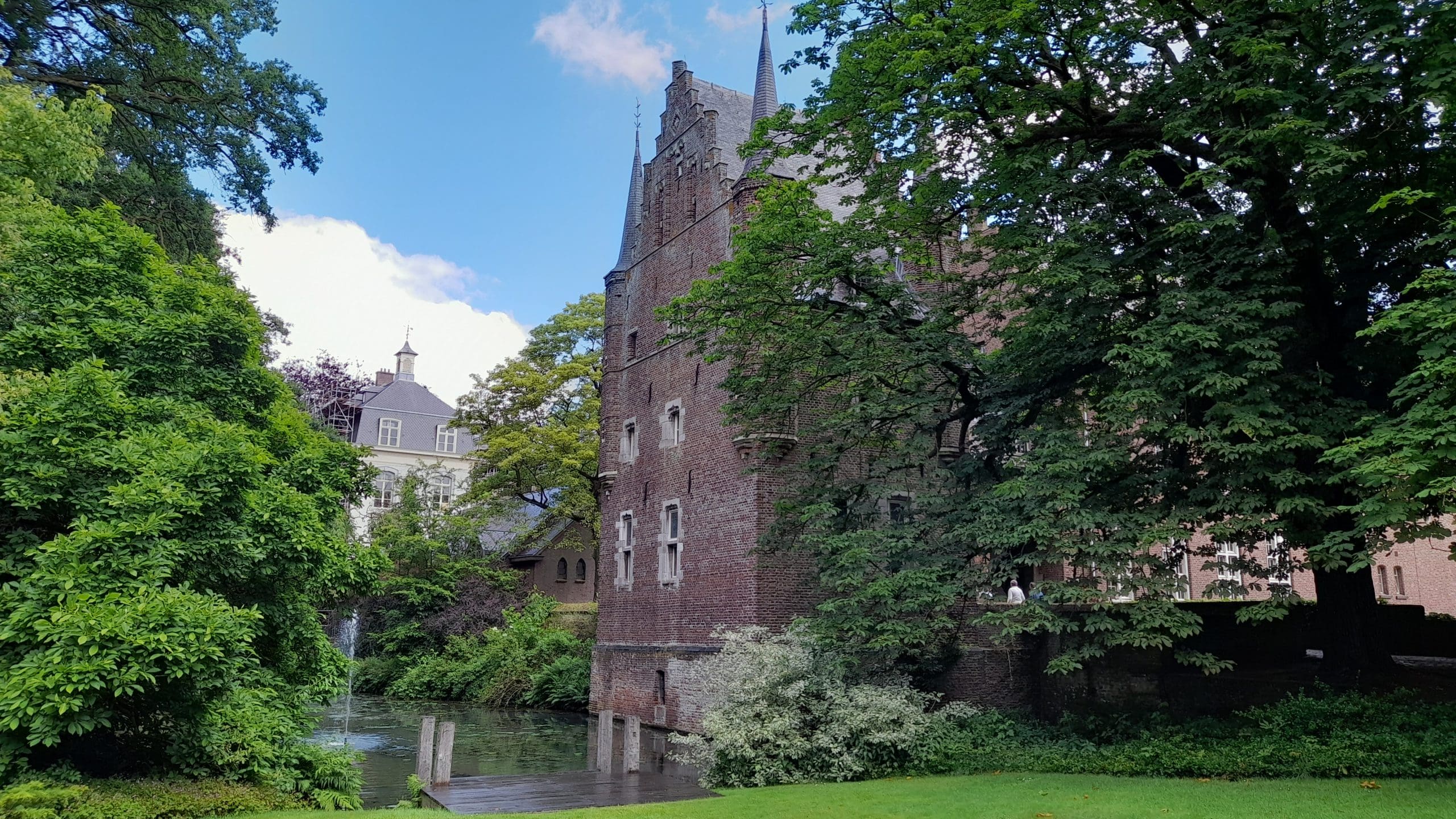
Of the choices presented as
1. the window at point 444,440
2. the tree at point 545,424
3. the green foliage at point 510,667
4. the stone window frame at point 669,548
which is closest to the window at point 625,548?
the stone window frame at point 669,548

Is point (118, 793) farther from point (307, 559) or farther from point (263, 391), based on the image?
point (263, 391)

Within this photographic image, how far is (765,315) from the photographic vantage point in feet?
56.1

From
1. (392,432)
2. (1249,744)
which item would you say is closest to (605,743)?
(1249,744)

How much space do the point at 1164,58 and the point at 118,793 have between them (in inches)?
649

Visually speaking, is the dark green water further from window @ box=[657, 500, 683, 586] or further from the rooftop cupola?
the rooftop cupola

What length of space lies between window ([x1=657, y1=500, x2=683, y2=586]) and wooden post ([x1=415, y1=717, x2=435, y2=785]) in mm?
11224

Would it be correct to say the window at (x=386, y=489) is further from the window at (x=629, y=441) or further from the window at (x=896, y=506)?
the window at (x=896, y=506)

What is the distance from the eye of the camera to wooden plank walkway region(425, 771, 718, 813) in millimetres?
13008

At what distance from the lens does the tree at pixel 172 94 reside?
16312 millimetres

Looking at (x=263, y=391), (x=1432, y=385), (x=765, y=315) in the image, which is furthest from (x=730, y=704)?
(x=1432, y=385)

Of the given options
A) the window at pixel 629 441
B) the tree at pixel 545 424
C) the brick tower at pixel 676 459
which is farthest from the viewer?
the tree at pixel 545 424

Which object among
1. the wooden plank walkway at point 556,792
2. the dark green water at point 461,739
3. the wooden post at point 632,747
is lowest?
the dark green water at point 461,739

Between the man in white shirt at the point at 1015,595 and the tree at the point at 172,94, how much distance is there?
1549cm

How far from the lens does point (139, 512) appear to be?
1035 centimetres
